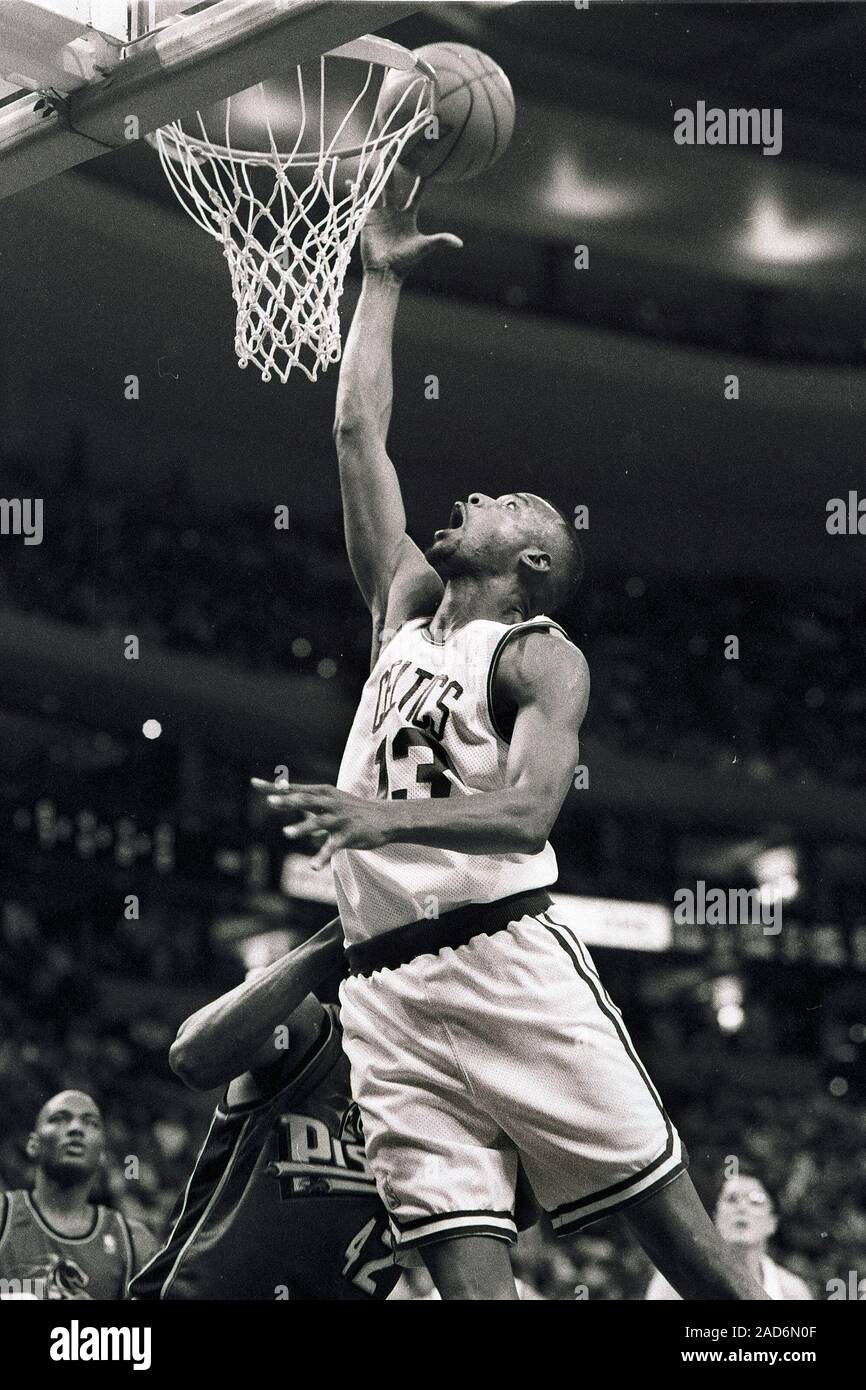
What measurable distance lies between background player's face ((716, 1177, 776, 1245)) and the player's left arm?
85.2 inches

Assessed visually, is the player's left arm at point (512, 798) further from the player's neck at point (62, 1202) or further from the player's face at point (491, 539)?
the player's neck at point (62, 1202)

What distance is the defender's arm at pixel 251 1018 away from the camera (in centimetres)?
372

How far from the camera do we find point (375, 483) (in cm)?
381

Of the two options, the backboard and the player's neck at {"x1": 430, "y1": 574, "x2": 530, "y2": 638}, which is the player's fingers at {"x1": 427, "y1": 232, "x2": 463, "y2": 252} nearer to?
the backboard

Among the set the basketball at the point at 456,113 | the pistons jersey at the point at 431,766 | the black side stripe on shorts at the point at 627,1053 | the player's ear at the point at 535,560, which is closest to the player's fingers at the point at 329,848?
the pistons jersey at the point at 431,766

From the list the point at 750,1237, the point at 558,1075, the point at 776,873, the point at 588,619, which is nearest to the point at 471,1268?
the point at 558,1075

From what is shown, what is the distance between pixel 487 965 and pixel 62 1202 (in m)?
1.87

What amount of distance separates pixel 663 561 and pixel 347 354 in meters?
2.87

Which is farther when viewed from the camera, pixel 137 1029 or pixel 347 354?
pixel 137 1029

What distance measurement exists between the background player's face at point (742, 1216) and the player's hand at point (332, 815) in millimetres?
2604

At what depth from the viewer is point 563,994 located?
11.1 ft
